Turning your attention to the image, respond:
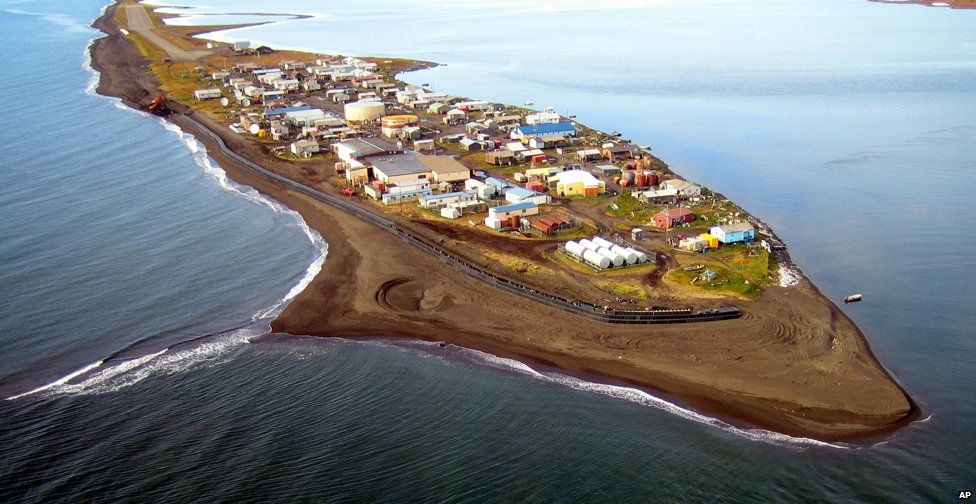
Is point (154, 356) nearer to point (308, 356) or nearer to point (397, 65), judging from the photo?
point (308, 356)

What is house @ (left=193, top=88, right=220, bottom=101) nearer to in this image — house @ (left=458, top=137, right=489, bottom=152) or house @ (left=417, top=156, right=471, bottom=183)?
house @ (left=458, top=137, right=489, bottom=152)

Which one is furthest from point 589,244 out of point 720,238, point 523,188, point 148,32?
point 148,32

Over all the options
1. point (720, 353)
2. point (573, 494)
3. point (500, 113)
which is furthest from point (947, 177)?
point (573, 494)

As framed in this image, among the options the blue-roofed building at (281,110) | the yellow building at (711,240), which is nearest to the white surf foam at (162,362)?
the yellow building at (711,240)

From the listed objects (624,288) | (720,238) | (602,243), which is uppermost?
(720,238)

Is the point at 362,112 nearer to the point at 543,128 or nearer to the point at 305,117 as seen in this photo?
the point at 305,117

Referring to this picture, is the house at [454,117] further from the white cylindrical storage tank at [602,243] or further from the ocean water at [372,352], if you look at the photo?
the white cylindrical storage tank at [602,243]
